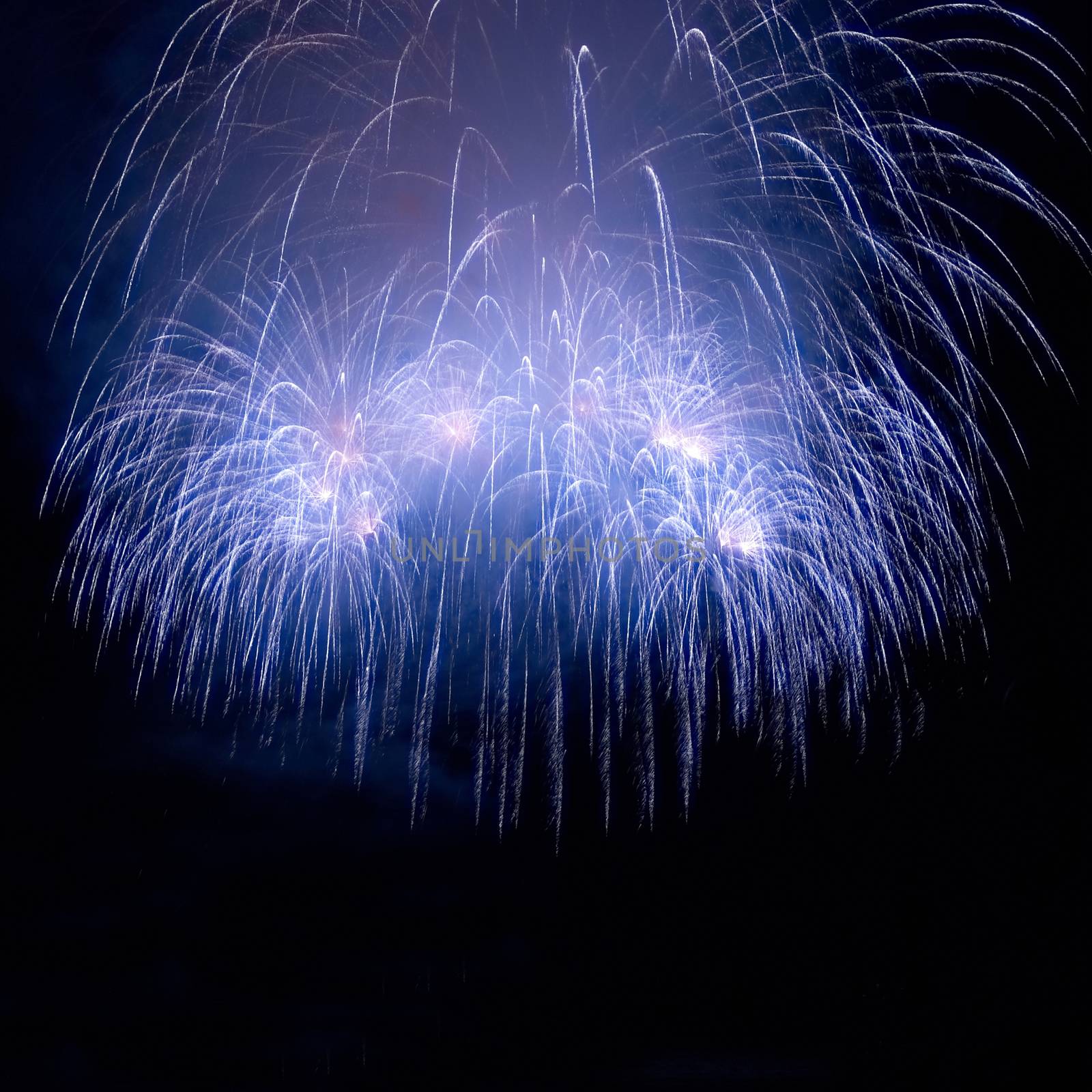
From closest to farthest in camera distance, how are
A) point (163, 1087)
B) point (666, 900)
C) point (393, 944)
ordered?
point (163, 1087), point (666, 900), point (393, 944)

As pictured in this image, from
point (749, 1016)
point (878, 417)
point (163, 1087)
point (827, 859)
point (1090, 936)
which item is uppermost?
point (878, 417)

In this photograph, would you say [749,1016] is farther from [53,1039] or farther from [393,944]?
[53,1039]

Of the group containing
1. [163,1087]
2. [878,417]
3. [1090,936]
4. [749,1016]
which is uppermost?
[878,417]

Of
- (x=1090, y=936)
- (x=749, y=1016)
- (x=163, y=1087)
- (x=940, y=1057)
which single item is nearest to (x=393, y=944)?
(x=163, y=1087)

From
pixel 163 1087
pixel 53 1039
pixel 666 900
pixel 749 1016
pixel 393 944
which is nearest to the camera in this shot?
pixel 163 1087

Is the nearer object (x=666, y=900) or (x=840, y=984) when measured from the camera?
(x=840, y=984)

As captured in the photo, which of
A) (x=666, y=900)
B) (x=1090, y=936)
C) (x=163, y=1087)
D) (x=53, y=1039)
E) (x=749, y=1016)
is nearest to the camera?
(x=1090, y=936)

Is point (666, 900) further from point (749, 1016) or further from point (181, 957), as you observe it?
point (181, 957)

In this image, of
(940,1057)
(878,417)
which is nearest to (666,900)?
(940,1057)

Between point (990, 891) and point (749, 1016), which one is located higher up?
point (990, 891)
